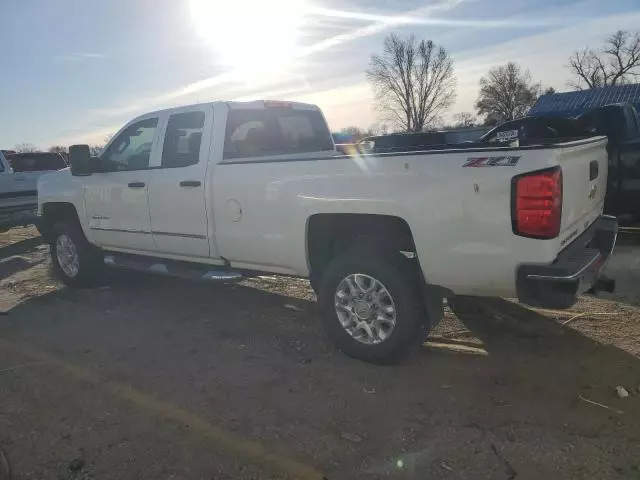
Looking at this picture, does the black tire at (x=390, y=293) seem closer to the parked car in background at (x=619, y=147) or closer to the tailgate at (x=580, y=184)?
the tailgate at (x=580, y=184)

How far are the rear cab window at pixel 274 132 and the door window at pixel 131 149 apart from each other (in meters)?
1.07

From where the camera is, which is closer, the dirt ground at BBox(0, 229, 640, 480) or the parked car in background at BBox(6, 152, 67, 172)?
the dirt ground at BBox(0, 229, 640, 480)

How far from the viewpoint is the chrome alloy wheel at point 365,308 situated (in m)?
4.06

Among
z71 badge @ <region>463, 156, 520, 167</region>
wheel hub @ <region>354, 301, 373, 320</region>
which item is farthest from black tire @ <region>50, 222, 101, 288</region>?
z71 badge @ <region>463, 156, 520, 167</region>

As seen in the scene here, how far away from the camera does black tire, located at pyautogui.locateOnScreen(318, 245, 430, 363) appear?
3.94 m

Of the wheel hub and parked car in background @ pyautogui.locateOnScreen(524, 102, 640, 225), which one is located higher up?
parked car in background @ pyautogui.locateOnScreen(524, 102, 640, 225)

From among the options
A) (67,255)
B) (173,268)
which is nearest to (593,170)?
(173,268)

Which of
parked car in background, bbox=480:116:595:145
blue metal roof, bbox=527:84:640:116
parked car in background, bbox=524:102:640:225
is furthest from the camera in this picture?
blue metal roof, bbox=527:84:640:116

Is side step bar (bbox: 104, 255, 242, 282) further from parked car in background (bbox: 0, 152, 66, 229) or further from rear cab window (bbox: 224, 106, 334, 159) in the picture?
parked car in background (bbox: 0, 152, 66, 229)

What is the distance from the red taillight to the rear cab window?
9.12ft

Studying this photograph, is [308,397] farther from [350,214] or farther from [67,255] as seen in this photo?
[67,255]

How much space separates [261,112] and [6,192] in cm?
803

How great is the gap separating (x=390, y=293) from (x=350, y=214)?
637 millimetres

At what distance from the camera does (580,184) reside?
12.6 feet
